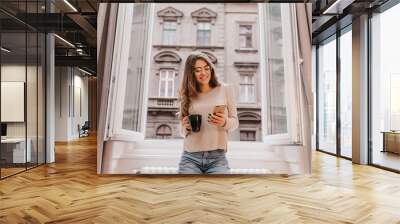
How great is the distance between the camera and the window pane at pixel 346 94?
794 cm

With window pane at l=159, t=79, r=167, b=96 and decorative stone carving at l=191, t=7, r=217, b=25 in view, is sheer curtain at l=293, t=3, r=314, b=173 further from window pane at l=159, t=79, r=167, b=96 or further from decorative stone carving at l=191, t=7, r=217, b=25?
window pane at l=159, t=79, r=167, b=96

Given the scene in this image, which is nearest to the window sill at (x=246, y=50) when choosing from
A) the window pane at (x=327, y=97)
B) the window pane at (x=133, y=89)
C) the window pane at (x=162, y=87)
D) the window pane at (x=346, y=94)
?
the window pane at (x=162, y=87)

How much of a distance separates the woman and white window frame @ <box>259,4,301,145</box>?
0.54 m

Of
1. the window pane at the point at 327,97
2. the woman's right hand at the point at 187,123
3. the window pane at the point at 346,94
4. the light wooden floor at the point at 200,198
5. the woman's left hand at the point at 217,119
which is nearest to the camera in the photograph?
the light wooden floor at the point at 200,198

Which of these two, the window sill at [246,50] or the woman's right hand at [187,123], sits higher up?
the window sill at [246,50]

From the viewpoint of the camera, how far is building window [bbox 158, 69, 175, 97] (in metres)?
5.66

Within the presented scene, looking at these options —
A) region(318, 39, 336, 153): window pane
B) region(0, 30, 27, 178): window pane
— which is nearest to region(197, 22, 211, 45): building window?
region(0, 30, 27, 178): window pane

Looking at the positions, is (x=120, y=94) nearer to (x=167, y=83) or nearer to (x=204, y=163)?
(x=167, y=83)

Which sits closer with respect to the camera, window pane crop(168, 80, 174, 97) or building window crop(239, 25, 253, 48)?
window pane crop(168, 80, 174, 97)

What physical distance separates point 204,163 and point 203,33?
80.8 inches

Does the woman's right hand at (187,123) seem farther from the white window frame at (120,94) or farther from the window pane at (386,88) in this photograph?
the window pane at (386,88)

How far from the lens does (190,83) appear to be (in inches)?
216

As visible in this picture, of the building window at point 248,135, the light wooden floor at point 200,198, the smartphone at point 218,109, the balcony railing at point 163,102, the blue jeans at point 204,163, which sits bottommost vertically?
the light wooden floor at point 200,198

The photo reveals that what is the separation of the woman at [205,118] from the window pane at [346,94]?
3.56 m
